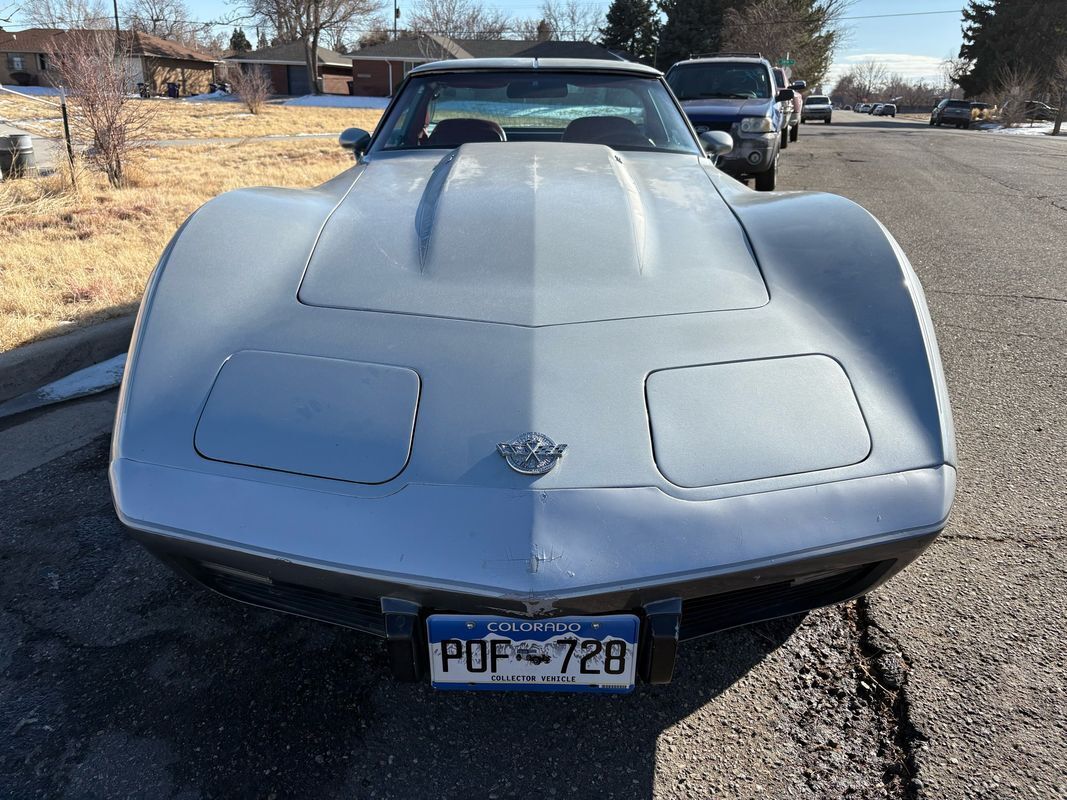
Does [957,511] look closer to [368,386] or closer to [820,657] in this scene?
[820,657]

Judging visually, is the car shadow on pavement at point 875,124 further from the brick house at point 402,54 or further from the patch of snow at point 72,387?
the patch of snow at point 72,387

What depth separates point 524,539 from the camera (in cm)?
126

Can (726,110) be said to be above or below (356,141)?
above

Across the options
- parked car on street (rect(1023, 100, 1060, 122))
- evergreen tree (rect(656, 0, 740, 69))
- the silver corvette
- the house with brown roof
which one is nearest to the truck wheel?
the silver corvette

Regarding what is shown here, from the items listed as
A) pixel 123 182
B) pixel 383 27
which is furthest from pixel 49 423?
pixel 383 27

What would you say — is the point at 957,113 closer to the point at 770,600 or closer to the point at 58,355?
the point at 58,355

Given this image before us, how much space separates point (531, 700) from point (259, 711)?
605mm

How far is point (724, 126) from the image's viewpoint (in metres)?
7.78

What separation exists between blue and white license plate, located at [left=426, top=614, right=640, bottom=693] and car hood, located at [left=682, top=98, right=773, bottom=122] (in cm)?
741

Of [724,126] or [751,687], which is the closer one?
[751,687]

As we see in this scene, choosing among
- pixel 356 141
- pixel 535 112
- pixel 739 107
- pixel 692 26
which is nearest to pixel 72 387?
pixel 356 141

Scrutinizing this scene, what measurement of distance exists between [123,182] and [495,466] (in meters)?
9.10

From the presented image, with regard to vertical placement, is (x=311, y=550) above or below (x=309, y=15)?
below

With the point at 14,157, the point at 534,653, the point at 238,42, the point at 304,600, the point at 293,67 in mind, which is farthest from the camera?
the point at 238,42
